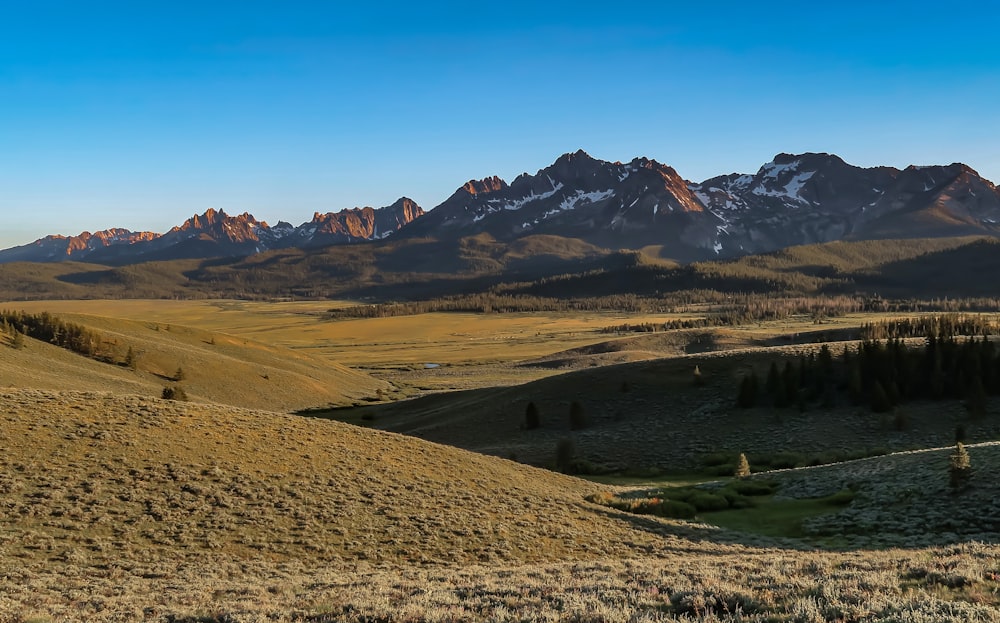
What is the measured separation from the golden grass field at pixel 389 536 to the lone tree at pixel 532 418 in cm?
2584

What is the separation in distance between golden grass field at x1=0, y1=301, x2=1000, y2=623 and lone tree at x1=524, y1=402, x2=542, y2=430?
25.8 m

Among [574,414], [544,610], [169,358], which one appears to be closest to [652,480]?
[574,414]

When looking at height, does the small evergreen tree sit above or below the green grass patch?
above

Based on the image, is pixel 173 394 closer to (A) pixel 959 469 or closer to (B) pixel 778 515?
(B) pixel 778 515

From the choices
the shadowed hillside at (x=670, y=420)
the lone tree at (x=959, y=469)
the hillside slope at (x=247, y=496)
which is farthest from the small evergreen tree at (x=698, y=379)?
the lone tree at (x=959, y=469)

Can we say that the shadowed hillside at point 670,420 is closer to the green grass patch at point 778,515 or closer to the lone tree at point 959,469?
the green grass patch at point 778,515

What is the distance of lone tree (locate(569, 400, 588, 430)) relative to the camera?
2640 inches

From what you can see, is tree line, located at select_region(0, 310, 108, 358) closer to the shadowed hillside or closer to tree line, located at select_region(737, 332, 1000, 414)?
the shadowed hillside

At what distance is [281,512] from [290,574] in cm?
673

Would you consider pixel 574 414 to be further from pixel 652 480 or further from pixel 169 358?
pixel 169 358

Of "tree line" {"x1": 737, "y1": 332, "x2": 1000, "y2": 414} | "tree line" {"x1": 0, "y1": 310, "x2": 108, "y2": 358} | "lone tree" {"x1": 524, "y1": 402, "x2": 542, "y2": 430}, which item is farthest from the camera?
"tree line" {"x1": 0, "y1": 310, "x2": 108, "y2": 358}

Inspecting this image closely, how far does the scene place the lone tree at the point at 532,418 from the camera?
68.6 m

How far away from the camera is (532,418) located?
68.9m

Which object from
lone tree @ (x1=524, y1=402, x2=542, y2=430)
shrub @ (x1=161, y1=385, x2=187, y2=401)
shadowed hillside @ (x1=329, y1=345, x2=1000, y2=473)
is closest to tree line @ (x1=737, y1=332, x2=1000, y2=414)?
shadowed hillside @ (x1=329, y1=345, x2=1000, y2=473)
